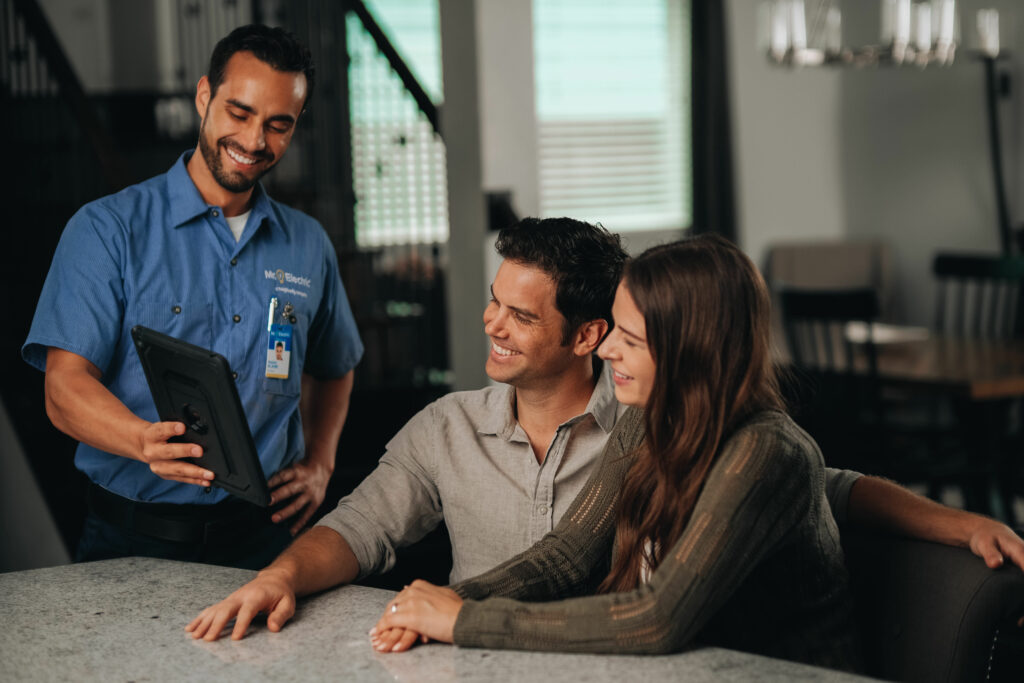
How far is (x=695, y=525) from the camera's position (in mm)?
1368

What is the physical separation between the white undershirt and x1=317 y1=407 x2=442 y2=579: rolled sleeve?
0.52 m

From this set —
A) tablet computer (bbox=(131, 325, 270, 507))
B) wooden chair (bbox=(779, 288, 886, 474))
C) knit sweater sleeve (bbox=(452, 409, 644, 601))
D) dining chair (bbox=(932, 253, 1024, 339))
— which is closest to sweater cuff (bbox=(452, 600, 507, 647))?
knit sweater sleeve (bbox=(452, 409, 644, 601))

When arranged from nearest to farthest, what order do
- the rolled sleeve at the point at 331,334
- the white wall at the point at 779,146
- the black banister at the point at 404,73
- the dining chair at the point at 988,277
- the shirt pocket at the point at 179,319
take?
the shirt pocket at the point at 179,319, the rolled sleeve at the point at 331,334, the black banister at the point at 404,73, the dining chair at the point at 988,277, the white wall at the point at 779,146

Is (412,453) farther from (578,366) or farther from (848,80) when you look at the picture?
(848,80)

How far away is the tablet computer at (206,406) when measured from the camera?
149cm

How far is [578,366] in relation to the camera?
191 centimetres

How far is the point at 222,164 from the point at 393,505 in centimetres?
70

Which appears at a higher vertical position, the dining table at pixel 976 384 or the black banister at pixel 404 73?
the black banister at pixel 404 73

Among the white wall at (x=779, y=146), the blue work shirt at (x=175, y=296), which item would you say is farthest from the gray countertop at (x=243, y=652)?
the white wall at (x=779, y=146)

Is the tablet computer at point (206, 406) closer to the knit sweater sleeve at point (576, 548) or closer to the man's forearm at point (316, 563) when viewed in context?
the man's forearm at point (316, 563)

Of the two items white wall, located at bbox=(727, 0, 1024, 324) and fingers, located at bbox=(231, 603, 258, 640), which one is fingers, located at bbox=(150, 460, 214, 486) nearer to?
fingers, located at bbox=(231, 603, 258, 640)

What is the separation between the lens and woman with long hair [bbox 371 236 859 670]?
1358mm

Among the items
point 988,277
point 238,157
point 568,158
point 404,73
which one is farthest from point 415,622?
point 568,158

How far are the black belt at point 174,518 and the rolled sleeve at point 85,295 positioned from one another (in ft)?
0.87
